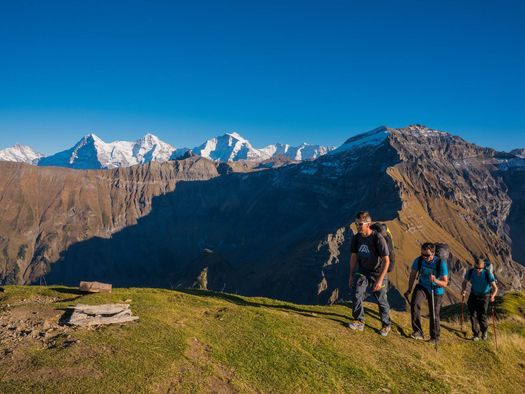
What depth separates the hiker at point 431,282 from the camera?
1680 centimetres

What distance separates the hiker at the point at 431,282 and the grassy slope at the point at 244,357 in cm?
115

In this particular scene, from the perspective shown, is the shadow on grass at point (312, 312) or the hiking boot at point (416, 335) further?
the shadow on grass at point (312, 312)

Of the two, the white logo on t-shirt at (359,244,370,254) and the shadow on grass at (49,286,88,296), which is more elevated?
the white logo on t-shirt at (359,244,370,254)

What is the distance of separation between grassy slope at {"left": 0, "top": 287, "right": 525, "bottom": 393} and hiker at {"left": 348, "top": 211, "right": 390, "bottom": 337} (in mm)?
956

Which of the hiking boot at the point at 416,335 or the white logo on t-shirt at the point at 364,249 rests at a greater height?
the white logo on t-shirt at the point at 364,249

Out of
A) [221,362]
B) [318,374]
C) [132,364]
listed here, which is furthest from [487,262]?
[132,364]

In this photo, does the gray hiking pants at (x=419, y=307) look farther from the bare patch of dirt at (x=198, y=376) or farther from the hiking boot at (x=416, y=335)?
the bare patch of dirt at (x=198, y=376)

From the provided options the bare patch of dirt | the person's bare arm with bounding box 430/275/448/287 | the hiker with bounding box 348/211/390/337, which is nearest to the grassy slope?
the bare patch of dirt

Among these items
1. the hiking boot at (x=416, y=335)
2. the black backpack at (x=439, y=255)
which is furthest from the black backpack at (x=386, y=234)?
the hiking boot at (x=416, y=335)

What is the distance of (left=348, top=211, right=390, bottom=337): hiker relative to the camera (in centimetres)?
1582

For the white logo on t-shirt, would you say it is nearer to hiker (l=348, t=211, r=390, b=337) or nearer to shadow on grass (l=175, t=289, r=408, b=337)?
hiker (l=348, t=211, r=390, b=337)

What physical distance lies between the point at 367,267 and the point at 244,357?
22.0ft

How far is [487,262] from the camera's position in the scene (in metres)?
19.8

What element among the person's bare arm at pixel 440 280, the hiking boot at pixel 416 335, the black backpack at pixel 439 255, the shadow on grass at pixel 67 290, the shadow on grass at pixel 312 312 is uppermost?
Answer: the black backpack at pixel 439 255
